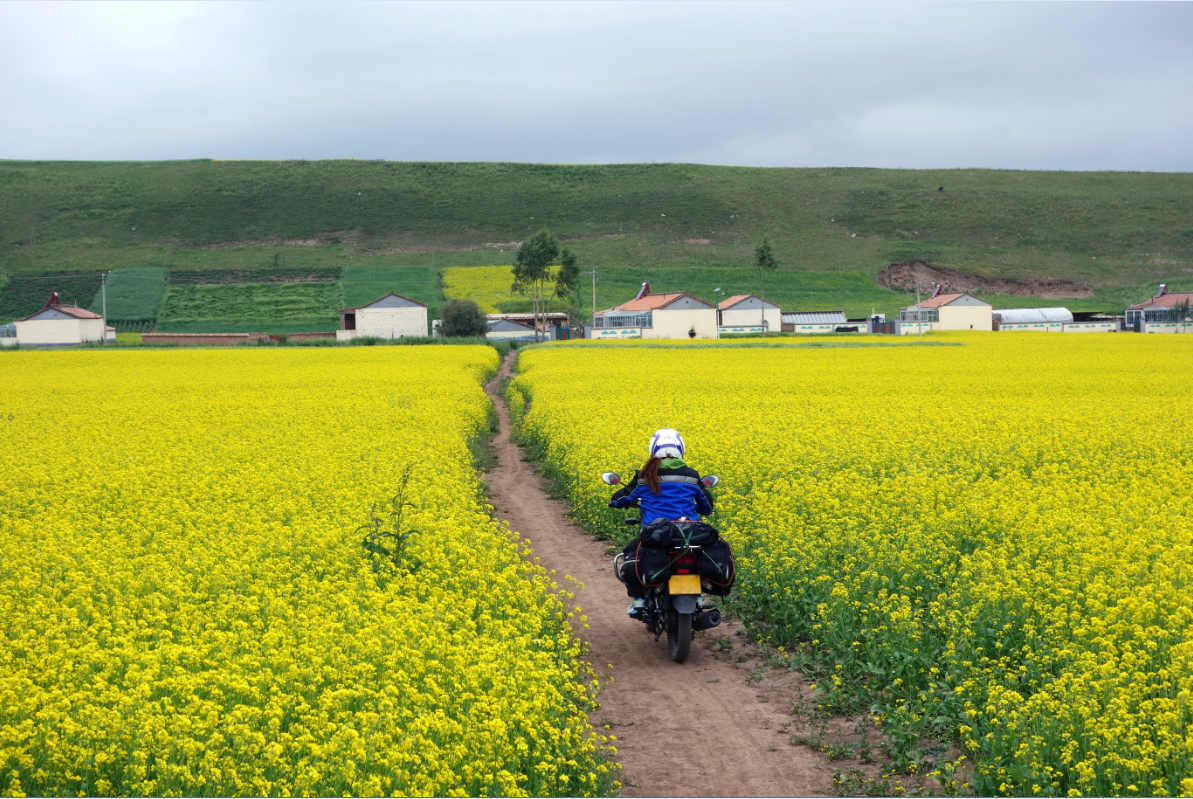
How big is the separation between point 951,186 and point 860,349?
132 metres

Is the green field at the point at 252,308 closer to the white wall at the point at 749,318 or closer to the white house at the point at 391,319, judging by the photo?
the white house at the point at 391,319

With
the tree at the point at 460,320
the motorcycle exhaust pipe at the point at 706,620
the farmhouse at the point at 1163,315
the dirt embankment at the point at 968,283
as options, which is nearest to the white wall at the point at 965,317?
the farmhouse at the point at 1163,315

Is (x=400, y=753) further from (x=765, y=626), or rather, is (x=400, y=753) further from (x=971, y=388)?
(x=971, y=388)

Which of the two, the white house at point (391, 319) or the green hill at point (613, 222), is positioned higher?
the green hill at point (613, 222)

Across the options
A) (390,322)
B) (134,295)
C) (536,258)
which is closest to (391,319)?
(390,322)

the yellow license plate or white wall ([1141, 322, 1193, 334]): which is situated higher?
white wall ([1141, 322, 1193, 334])

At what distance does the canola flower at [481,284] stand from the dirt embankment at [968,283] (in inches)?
1881

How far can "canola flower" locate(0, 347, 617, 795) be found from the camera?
5520mm

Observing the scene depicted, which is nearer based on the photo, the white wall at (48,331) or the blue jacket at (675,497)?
the blue jacket at (675,497)

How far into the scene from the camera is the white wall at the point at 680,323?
309ft

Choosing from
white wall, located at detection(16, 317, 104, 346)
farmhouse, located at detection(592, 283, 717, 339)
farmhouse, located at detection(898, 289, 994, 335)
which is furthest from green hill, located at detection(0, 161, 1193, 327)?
farmhouse, located at detection(592, 283, 717, 339)

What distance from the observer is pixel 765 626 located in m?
10.2

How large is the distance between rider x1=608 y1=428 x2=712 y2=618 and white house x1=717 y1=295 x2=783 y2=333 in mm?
92532

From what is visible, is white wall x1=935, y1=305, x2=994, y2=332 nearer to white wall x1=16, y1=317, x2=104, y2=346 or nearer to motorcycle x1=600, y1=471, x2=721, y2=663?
white wall x1=16, y1=317, x2=104, y2=346
